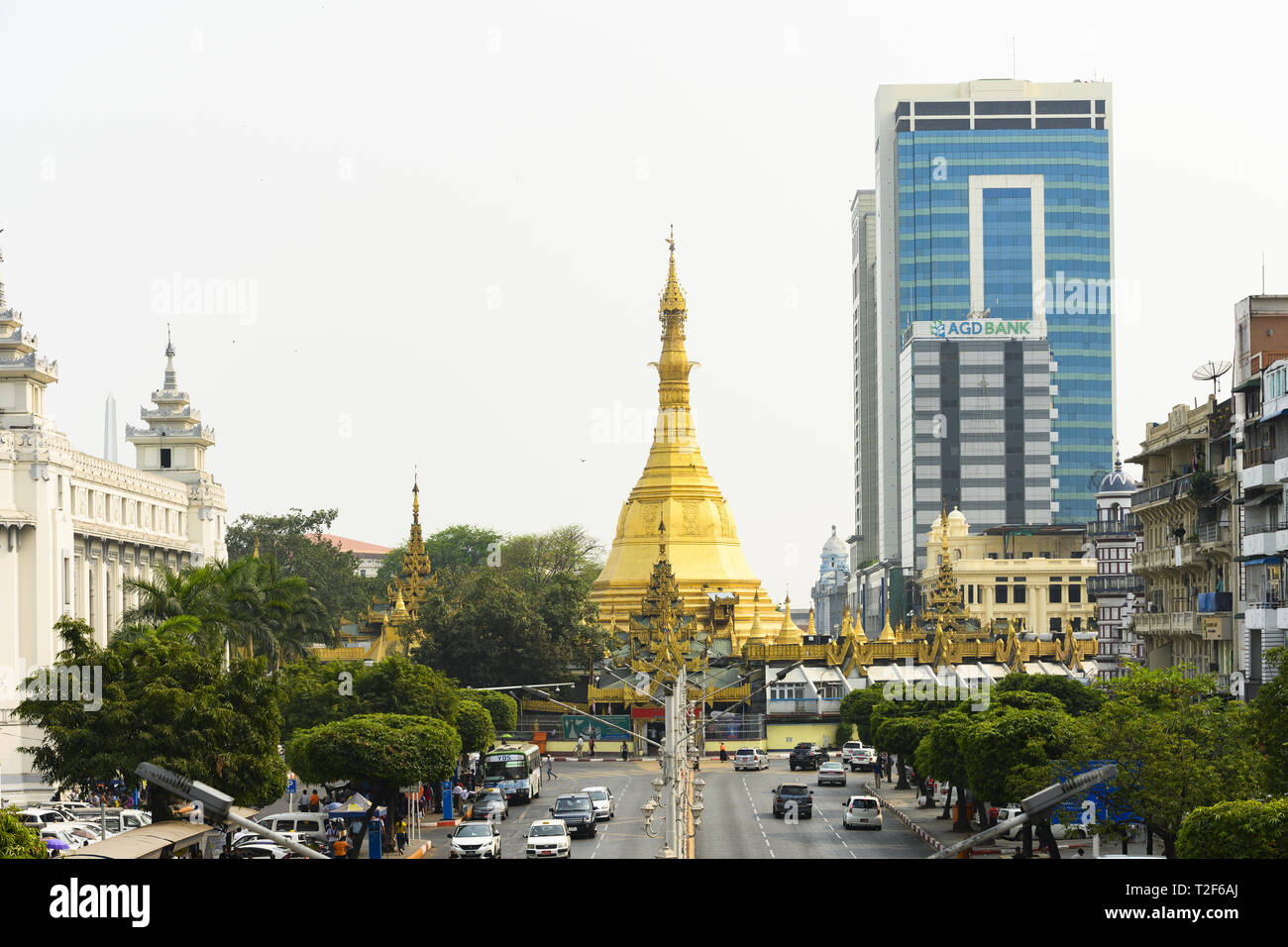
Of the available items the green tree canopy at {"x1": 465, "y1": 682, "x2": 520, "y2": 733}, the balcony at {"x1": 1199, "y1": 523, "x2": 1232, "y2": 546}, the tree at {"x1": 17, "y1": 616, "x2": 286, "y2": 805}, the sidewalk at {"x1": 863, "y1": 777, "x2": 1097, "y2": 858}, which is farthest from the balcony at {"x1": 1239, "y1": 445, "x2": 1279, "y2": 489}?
the green tree canopy at {"x1": 465, "y1": 682, "x2": 520, "y2": 733}

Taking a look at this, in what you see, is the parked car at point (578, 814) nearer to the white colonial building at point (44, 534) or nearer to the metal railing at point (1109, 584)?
the white colonial building at point (44, 534)

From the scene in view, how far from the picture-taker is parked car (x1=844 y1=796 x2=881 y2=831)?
2308 inches

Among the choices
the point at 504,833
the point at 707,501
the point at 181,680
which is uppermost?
the point at 707,501

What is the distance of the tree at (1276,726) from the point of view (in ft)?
105

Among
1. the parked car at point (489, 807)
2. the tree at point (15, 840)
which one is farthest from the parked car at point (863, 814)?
the tree at point (15, 840)

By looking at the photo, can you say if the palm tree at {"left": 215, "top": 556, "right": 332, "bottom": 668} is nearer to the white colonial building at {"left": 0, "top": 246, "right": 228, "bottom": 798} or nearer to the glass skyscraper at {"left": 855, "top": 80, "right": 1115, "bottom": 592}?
the white colonial building at {"left": 0, "top": 246, "right": 228, "bottom": 798}

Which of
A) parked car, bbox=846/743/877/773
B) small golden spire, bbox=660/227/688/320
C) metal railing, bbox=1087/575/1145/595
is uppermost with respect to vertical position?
small golden spire, bbox=660/227/688/320

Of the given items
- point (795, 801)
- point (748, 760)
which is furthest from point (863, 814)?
point (748, 760)

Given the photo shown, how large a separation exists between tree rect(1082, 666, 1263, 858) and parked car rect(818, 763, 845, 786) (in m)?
33.5

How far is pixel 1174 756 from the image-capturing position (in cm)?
3872
